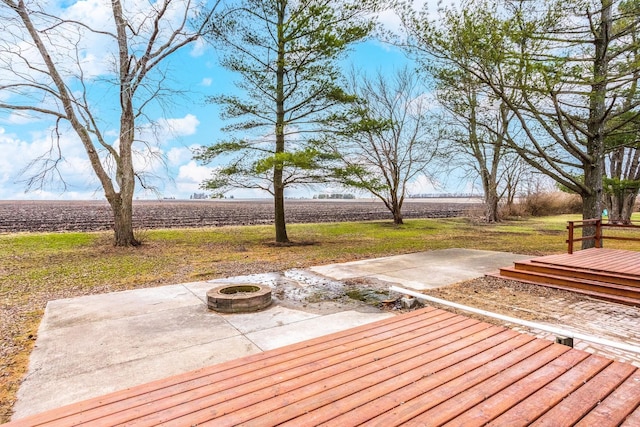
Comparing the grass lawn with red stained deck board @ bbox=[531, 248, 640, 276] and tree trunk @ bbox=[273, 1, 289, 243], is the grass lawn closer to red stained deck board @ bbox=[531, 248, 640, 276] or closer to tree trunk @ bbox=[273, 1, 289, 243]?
tree trunk @ bbox=[273, 1, 289, 243]

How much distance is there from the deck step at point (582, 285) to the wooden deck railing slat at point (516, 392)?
349 centimetres

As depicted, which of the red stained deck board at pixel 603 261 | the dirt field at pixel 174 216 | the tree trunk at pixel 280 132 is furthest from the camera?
the dirt field at pixel 174 216

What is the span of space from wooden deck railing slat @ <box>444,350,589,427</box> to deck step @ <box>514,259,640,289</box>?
3.79 meters

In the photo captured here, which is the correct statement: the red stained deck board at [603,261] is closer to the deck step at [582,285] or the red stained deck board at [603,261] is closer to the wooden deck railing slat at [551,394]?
the deck step at [582,285]

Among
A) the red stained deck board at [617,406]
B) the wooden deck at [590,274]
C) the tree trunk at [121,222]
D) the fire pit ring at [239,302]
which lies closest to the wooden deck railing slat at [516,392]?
the red stained deck board at [617,406]

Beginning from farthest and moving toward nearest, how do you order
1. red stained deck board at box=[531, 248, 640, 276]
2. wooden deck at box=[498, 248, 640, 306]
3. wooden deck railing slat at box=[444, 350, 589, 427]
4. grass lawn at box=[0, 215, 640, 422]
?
red stained deck board at box=[531, 248, 640, 276] < wooden deck at box=[498, 248, 640, 306] < grass lawn at box=[0, 215, 640, 422] < wooden deck railing slat at box=[444, 350, 589, 427]

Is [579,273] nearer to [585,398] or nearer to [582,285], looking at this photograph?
[582,285]

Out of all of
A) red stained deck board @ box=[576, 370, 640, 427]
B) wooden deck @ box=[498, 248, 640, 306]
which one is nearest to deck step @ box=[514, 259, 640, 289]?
wooden deck @ box=[498, 248, 640, 306]

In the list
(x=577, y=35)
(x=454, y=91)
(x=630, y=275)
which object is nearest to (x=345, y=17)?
(x=454, y=91)

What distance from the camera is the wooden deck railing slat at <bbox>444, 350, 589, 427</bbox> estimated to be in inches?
77.0

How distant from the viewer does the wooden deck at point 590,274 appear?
546cm

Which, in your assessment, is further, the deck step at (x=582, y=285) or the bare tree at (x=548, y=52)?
the bare tree at (x=548, y=52)

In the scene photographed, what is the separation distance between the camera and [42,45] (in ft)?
35.6

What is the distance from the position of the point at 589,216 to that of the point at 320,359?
1003 centimetres
